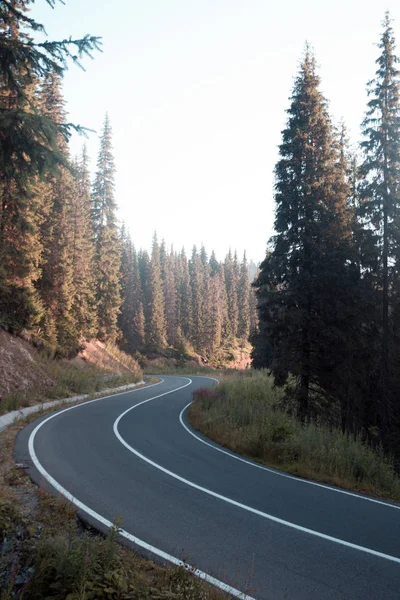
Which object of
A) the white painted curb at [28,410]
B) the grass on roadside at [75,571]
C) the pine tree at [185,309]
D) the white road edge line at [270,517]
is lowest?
the white painted curb at [28,410]

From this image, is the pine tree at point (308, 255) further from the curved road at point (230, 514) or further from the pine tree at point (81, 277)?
the pine tree at point (81, 277)

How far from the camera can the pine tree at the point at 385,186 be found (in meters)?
16.0

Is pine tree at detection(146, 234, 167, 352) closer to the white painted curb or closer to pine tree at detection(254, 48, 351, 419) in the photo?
the white painted curb

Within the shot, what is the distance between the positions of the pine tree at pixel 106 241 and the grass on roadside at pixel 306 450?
89.0ft

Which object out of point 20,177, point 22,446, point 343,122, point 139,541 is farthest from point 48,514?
point 343,122

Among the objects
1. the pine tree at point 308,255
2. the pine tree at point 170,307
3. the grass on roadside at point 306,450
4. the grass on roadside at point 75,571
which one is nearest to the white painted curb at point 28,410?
the grass on roadside at point 306,450

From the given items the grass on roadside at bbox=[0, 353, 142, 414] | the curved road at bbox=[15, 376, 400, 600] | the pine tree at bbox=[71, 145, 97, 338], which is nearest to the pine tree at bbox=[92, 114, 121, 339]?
the pine tree at bbox=[71, 145, 97, 338]

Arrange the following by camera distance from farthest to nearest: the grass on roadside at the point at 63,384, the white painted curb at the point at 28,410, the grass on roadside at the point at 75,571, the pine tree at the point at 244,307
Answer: the pine tree at the point at 244,307
the grass on roadside at the point at 63,384
the white painted curb at the point at 28,410
the grass on roadside at the point at 75,571

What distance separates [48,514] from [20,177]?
715 centimetres

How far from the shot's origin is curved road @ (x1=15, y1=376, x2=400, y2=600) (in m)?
4.95

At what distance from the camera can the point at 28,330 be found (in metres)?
24.4

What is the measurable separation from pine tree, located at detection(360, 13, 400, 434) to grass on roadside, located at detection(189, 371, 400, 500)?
5.09 metres

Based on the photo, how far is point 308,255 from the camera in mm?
17125

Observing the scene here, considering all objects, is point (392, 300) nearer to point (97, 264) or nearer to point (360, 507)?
point (360, 507)
